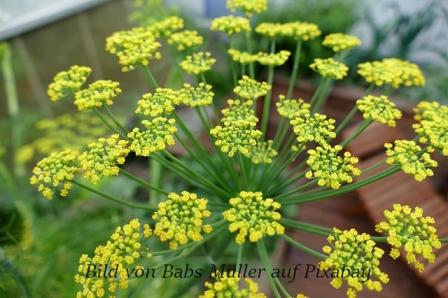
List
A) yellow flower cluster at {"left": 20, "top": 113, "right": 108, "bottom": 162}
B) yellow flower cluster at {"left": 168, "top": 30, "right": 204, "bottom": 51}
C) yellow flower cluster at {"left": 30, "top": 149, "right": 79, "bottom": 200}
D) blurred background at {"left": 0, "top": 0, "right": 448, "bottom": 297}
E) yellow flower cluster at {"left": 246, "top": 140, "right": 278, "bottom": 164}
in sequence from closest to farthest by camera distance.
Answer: yellow flower cluster at {"left": 30, "top": 149, "right": 79, "bottom": 200} → yellow flower cluster at {"left": 246, "top": 140, "right": 278, "bottom": 164} → yellow flower cluster at {"left": 168, "top": 30, "right": 204, "bottom": 51} → blurred background at {"left": 0, "top": 0, "right": 448, "bottom": 297} → yellow flower cluster at {"left": 20, "top": 113, "right": 108, "bottom": 162}

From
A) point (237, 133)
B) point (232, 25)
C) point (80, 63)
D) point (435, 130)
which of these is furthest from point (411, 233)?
point (80, 63)

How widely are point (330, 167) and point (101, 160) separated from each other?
381 mm

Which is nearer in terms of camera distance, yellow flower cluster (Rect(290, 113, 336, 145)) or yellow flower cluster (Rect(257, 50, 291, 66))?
yellow flower cluster (Rect(290, 113, 336, 145))

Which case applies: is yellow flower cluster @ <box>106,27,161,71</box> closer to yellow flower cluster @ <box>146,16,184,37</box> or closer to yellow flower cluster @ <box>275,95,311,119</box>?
yellow flower cluster @ <box>146,16,184,37</box>

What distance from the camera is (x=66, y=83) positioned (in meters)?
0.81

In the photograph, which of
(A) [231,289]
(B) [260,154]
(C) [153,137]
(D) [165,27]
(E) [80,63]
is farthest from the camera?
(E) [80,63]

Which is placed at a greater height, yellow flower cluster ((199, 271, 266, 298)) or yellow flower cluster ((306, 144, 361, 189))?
yellow flower cluster ((306, 144, 361, 189))

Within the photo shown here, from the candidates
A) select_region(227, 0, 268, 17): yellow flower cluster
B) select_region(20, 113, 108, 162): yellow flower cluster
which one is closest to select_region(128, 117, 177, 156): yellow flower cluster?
select_region(227, 0, 268, 17): yellow flower cluster

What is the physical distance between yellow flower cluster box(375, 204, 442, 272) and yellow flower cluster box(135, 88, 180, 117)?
397 mm

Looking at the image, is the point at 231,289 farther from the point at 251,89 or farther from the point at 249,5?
the point at 249,5

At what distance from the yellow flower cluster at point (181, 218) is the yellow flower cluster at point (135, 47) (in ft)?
1.04

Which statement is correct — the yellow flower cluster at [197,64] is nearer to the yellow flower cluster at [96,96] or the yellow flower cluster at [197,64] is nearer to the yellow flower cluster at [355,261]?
the yellow flower cluster at [96,96]

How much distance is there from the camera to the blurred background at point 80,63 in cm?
133

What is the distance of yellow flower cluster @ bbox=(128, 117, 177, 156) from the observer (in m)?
0.67
